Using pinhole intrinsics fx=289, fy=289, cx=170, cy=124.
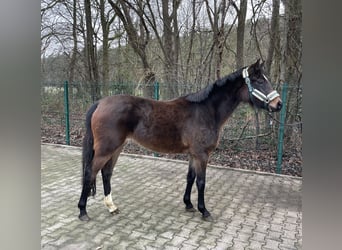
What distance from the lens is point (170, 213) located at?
2.60 metres

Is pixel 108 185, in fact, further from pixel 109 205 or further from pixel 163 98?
pixel 163 98

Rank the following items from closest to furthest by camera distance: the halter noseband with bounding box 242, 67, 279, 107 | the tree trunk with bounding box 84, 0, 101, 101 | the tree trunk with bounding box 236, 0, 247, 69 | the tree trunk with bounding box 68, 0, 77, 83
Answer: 1. the halter noseband with bounding box 242, 67, 279, 107
2. the tree trunk with bounding box 236, 0, 247, 69
3. the tree trunk with bounding box 84, 0, 101, 101
4. the tree trunk with bounding box 68, 0, 77, 83

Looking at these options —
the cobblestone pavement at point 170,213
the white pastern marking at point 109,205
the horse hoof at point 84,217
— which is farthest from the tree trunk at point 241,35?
the horse hoof at point 84,217

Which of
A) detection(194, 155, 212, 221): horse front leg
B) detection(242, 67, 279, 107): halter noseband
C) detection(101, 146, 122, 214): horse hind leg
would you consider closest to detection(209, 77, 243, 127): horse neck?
detection(242, 67, 279, 107): halter noseband

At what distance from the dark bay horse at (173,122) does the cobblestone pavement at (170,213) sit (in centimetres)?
18

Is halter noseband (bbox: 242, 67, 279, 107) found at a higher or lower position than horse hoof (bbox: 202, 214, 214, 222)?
higher

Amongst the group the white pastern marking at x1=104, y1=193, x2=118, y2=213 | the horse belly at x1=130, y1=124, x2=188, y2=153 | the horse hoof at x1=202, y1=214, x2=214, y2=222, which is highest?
the horse belly at x1=130, y1=124, x2=188, y2=153

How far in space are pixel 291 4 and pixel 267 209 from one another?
2.92m

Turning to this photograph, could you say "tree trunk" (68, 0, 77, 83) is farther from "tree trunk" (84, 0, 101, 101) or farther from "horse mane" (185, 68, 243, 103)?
"horse mane" (185, 68, 243, 103)

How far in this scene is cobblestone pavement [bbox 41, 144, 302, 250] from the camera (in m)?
2.09

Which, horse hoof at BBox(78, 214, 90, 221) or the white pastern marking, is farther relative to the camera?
the white pastern marking

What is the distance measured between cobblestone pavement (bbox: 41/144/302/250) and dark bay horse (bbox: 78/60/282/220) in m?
0.18

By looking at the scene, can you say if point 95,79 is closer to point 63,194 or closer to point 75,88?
point 75,88

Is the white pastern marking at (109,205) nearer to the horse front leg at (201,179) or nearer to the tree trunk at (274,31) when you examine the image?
the horse front leg at (201,179)
